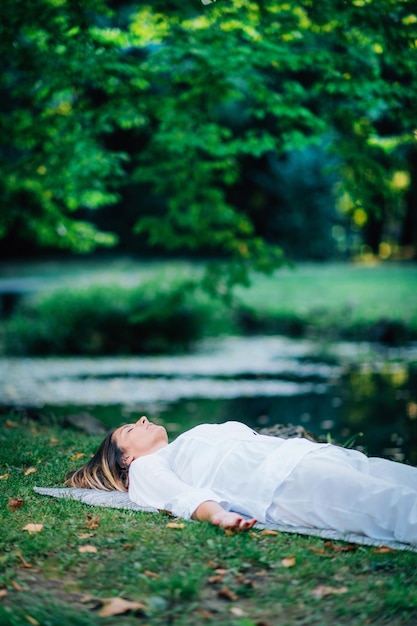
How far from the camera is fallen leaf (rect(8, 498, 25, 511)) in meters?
4.69

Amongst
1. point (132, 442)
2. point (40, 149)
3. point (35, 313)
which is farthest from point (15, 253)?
point (132, 442)

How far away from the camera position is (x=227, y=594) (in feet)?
11.4

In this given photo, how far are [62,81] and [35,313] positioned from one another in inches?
385

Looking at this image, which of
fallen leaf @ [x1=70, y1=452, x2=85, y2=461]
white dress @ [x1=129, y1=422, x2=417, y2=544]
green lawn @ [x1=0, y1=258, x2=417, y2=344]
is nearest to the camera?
white dress @ [x1=129, y1=422, x2=417, y2=544]

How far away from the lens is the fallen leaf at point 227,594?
346 centimetres

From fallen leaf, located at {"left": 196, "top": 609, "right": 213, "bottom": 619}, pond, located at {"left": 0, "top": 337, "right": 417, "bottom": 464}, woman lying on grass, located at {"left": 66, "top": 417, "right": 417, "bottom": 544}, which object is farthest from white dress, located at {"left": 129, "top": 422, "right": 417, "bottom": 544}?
pond, located at {"left": 0, "top": 337, "right": 417, "bottom": 464}

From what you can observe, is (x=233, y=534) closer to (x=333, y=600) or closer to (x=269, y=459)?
(x=269, y=459)

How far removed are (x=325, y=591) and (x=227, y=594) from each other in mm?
442

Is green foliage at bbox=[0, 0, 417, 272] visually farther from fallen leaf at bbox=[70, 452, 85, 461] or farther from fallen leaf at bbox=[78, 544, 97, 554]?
fallen leaf at bbox=[78, 544, 97, 554]

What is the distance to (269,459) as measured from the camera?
4.41 metres

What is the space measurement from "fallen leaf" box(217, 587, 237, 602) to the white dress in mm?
870

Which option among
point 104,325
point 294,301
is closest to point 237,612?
point 104,325

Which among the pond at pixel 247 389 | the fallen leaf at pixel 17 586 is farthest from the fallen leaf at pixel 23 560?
the pond at pixel 247 389

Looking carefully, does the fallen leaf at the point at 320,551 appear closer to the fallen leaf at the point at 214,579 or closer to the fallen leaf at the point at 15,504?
the fallen leaf at the point at 214,579
